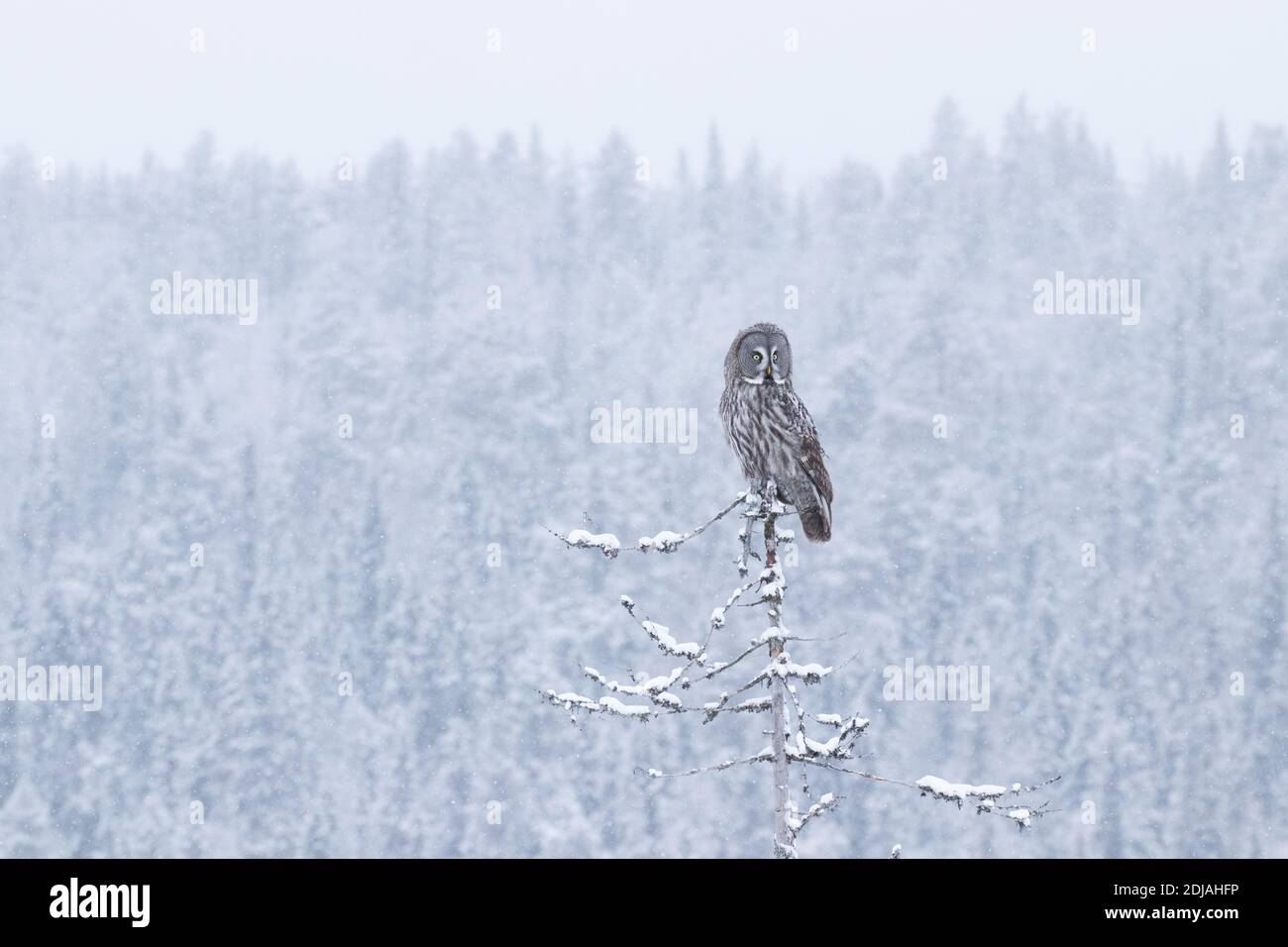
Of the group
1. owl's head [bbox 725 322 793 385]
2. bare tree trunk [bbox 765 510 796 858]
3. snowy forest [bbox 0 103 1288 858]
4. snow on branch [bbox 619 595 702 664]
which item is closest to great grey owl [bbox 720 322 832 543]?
owl's head [bbox 725 322 793 385]

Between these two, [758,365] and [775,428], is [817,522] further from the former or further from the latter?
[758,365]

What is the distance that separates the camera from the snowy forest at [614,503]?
142ft

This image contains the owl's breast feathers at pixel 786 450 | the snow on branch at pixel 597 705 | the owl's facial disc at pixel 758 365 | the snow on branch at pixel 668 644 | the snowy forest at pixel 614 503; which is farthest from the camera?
the snowy forest at pixel 614 503

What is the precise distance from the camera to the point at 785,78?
161750 mm

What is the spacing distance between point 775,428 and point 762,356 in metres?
0.46

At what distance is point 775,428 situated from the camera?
9.54 m

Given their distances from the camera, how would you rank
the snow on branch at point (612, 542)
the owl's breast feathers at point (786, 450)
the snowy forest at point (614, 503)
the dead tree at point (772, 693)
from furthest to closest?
the snowy forest at point (614, 503)
the owl's breast feathers at point (786, 450)
the dead tree at point (772, 693)
the snow on branch at point (612, 542)

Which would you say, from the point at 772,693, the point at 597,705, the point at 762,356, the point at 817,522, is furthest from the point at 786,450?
the point at 597,705

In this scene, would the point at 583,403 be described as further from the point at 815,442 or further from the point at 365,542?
the point at 815,442

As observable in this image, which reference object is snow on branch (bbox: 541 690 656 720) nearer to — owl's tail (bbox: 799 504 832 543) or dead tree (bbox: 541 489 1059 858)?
dead tree (bbox: 541 489 1059 858)

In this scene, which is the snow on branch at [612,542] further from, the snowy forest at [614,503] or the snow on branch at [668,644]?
the snowy forest at [614,503]

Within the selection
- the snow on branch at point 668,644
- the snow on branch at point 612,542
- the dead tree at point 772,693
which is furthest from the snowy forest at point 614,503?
the snow on branch at point 612,542
